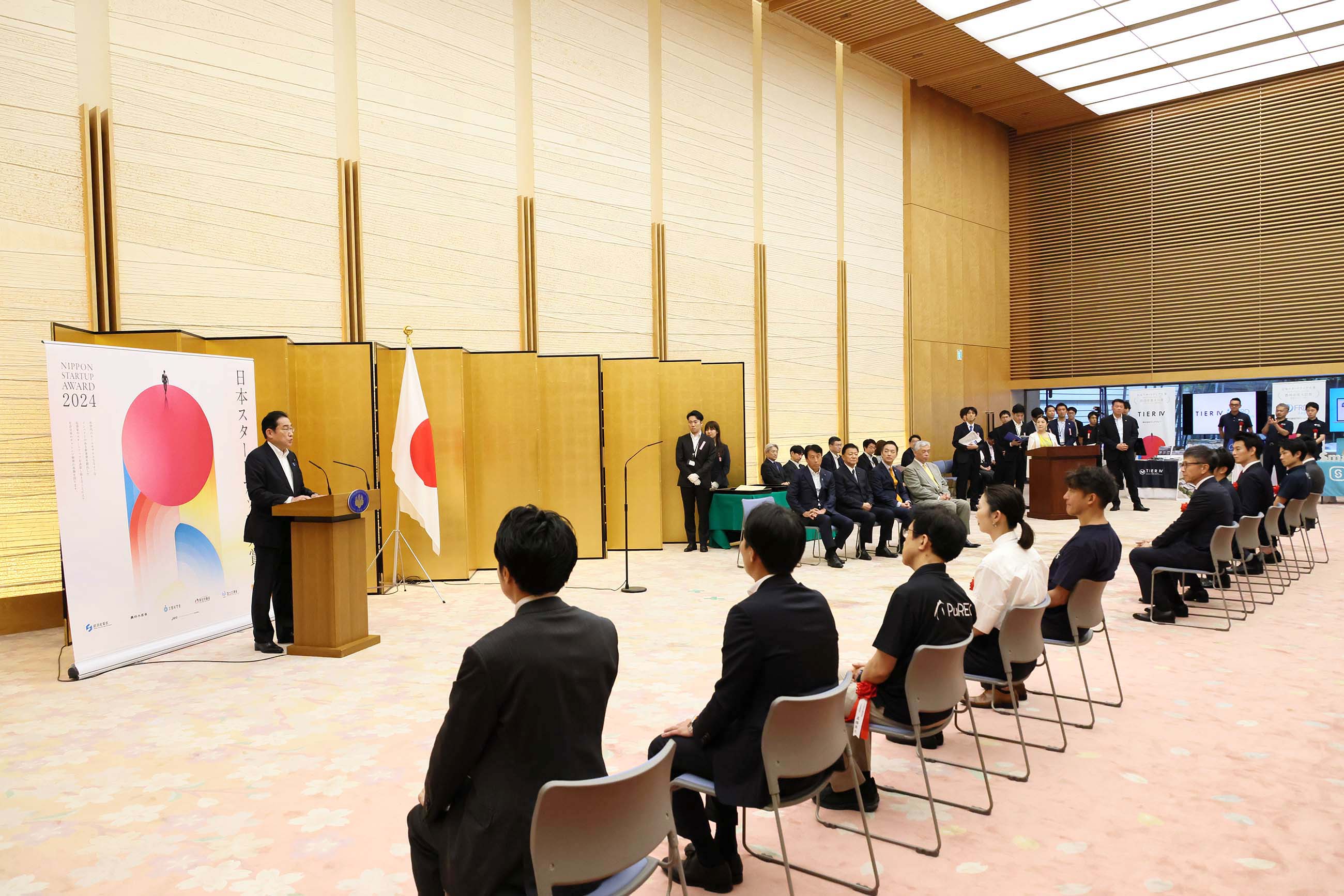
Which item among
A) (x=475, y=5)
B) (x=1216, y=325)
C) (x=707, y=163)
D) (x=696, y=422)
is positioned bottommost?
(x=696, y=422)

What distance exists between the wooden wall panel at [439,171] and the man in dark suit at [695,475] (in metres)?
2.32

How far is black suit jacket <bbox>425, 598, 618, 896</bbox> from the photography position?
6.07 feet

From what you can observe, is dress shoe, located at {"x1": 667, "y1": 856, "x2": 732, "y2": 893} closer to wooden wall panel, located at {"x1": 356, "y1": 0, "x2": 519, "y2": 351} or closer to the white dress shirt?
the white dress shirt

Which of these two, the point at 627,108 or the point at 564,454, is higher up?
the point at 627,108

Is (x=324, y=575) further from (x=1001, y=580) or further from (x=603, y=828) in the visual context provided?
(x=603, y=828)

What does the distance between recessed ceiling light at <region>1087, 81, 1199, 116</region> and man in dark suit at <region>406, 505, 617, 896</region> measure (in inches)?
677

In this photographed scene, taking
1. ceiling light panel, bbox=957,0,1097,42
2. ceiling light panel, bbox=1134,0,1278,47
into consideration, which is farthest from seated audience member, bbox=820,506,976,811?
ceiling light panel, bbox=1134,0,1278,47

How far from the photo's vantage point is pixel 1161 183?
1614 centimetres

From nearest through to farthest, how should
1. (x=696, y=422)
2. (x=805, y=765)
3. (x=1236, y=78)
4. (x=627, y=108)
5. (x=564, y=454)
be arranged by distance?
1. (x=805, y=765)
2. (x=564, y=454)
3. (x=696, y=422)
4. (x=627, y=108)
5. (x=1236, y=78)

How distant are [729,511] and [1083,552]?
573cm

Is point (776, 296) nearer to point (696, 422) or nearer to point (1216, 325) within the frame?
point (696, 422)

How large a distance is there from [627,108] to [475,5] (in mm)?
2298

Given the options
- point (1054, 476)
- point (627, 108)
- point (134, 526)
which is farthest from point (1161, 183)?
point (134, 526)

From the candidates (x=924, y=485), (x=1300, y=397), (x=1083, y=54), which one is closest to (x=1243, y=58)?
(x=1083, y=54)
